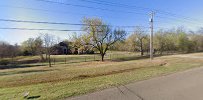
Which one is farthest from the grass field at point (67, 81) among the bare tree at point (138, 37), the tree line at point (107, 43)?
the bare tree at point (138, 37)

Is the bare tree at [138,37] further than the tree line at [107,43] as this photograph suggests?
Yes

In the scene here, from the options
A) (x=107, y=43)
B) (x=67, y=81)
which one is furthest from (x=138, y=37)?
(x=67, y=81)

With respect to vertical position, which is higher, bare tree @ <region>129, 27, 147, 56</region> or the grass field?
bare tree @ <region>129, 27, 147, 56</region>

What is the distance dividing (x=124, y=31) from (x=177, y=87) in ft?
108

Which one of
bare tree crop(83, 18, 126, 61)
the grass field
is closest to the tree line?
bare tree crop(83, 18, 126, 61)

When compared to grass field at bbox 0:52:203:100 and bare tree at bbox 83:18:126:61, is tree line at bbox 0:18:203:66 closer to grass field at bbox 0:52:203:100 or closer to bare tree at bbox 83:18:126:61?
bare tree at bbox 83:18:126:61

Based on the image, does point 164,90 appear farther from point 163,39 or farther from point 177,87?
point 163,39

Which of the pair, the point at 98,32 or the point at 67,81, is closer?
the point at 67,81

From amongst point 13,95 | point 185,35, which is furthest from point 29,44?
point 13,95

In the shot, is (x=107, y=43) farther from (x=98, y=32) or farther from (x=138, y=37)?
(x=138, y=37)

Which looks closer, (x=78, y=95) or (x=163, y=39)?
(x=78, y=95)

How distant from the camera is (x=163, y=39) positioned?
6109 centimetres

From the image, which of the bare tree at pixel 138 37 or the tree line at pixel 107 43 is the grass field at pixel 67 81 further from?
the bare tree at pixel 138 37

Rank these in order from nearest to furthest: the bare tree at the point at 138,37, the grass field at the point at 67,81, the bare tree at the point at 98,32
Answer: the grass field at the point at 67,81 < the bare tree at the point at 98,32 < the bare tree at the point at 138,37
